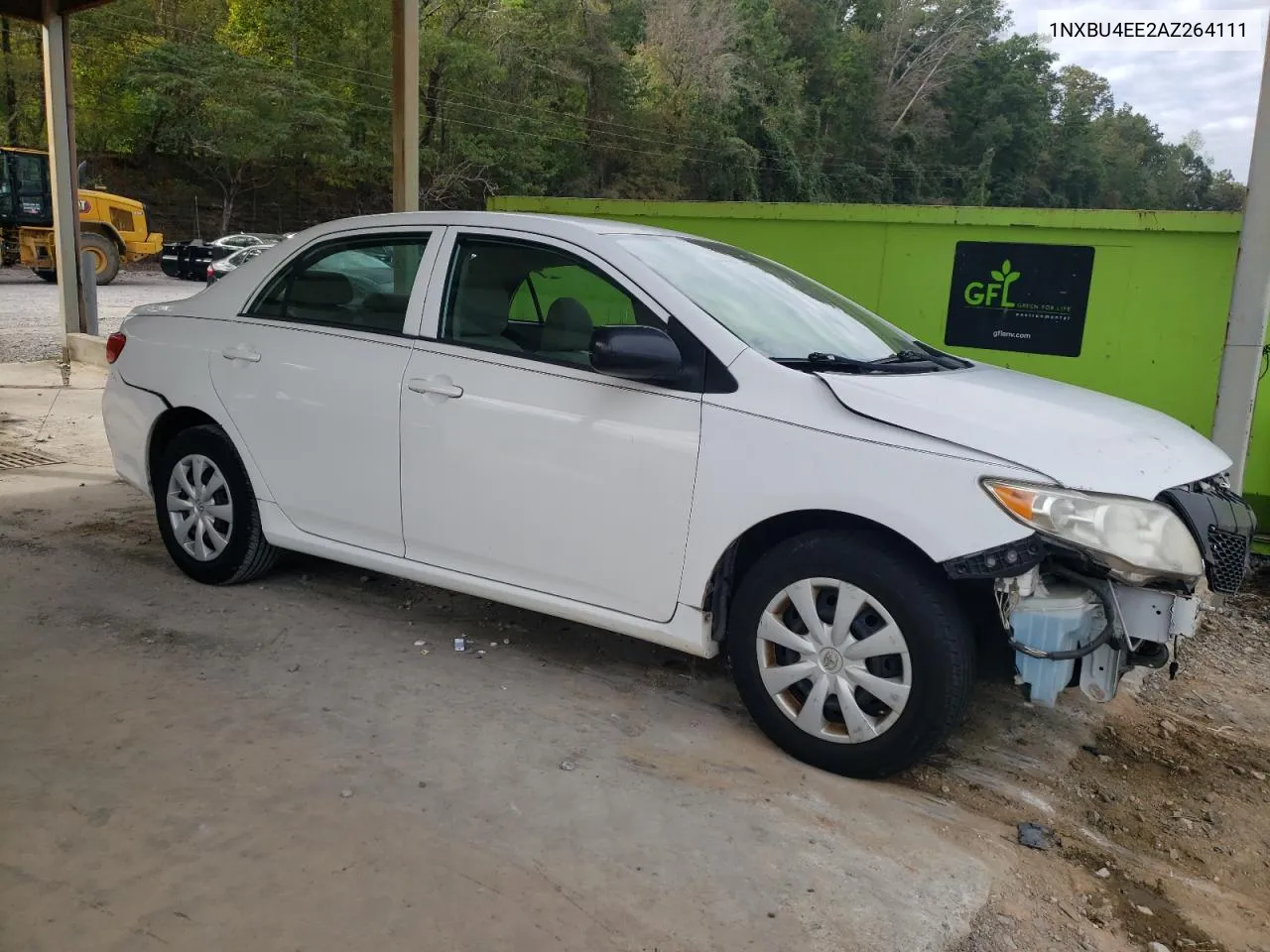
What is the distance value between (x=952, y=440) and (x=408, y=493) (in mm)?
1999

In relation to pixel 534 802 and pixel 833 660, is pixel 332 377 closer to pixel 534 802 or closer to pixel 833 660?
pixel 534 802

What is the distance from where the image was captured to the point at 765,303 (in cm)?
378

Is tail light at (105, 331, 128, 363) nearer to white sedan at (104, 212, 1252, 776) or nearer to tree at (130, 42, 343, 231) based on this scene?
white sedan at (104, 212, 1252, 776)

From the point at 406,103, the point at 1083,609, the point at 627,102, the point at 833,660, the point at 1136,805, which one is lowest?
the point at 1136,805

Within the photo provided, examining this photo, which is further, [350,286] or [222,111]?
[222,111]

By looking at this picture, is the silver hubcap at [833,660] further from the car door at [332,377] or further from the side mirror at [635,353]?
the car door at [332,377]

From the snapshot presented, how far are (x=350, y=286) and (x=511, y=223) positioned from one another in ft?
2.68

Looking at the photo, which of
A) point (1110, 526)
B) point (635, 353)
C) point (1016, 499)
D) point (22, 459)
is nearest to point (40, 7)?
point (22, 459)

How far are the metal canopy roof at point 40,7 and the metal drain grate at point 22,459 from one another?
19.4ft

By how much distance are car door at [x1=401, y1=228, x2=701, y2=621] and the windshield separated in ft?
0.77

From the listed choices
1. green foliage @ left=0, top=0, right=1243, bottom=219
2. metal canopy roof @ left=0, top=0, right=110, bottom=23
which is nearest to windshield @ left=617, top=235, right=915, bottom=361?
metal canopy roof @ left=0, top=0, right=110, bottom=23

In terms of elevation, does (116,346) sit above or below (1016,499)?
above

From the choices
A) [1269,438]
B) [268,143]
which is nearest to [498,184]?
[268,143]

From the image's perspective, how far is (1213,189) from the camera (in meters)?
84.9
